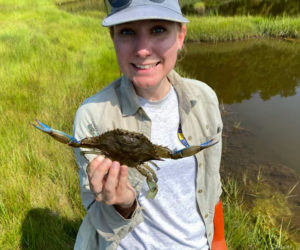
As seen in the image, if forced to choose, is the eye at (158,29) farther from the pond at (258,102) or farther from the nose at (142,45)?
the pond at (258,102)

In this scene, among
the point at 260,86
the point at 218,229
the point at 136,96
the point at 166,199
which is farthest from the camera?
the point at 260,86

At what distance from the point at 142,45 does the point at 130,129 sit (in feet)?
2.38

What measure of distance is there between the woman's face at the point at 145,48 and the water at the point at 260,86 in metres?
5.83

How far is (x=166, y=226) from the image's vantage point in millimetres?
2311

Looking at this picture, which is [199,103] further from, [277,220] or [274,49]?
[274,49]

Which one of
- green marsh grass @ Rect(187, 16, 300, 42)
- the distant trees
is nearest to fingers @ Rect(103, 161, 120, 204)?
green marsh grass @ Rect(187, 16, 300, 42)

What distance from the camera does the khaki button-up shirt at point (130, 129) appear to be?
2049 millimetres

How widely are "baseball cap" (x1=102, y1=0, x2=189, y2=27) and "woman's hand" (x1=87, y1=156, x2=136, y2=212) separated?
1.02 meters

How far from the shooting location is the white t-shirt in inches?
89.7

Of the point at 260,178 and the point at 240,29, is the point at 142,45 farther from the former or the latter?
the point at 240,29

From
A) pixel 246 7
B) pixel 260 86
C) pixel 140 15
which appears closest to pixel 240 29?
pixel 260 86

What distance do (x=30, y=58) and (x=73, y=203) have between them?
5924 mm

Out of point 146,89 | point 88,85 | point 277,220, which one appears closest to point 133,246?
point 146,89

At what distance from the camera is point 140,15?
5.92 ft
